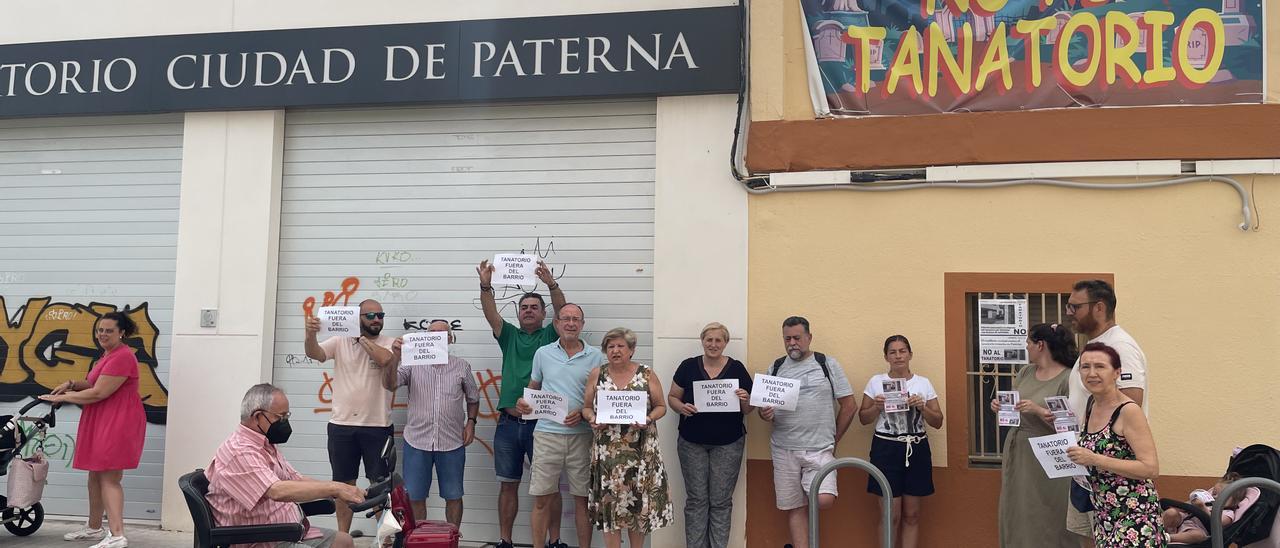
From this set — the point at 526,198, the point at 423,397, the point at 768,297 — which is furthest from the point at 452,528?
the point at 526,198

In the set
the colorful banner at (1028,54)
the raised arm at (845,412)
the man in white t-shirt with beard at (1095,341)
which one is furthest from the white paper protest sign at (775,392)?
the colorful banner at (1028,54)

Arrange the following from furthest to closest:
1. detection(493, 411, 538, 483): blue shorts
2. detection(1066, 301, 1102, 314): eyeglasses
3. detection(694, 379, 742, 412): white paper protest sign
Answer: detection(493, 411, 538, 483): blue shorts → detection(694, 379, 742, 412): white paper protest sign → detection(1066, 301, 1102, 314): eyeglasses

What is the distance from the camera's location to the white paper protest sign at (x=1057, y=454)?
5.26 meters

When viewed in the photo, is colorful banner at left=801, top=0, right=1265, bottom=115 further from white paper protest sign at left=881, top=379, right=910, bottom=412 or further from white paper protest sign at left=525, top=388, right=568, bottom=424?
white paper protest sign at left=525, top=388, right=568, bottom=424

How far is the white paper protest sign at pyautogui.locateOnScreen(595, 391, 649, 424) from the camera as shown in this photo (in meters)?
6.78

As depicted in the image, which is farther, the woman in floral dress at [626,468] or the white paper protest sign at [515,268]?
the white paper protest sign at [515,268]

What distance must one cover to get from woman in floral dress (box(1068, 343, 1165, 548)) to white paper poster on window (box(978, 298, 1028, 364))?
6.61 feet

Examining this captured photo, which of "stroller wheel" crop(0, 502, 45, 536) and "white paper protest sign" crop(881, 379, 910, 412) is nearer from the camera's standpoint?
"white paper protest sign" crop(881, 379, 910, 412)

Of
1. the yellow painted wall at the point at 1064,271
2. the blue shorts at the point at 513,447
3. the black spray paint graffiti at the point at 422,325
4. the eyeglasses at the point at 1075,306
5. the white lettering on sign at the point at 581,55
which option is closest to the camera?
the eyeglasses at the point at 1075,306

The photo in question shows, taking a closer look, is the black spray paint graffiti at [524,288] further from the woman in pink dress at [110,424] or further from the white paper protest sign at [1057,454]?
the white paper protest sign at [1057,454]

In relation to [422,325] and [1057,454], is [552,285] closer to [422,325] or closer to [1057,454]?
[422,325]

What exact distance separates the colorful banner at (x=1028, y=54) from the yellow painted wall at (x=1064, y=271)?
28.7 inches

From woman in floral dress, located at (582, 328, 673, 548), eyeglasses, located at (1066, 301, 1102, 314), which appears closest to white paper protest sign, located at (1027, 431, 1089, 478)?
eyeglasses, located at (1066, 301, 1102, 314)

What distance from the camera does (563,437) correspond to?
727 centimetres
